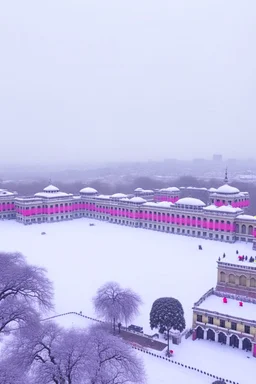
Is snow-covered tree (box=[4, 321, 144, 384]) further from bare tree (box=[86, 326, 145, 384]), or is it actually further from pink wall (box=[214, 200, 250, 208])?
pink wall (box=[214, 200, 250, 208])

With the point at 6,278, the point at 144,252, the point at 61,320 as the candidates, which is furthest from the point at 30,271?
the point at 144,252

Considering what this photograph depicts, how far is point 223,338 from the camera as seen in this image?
3119 cm

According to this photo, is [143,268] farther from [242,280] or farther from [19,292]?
[19,292]

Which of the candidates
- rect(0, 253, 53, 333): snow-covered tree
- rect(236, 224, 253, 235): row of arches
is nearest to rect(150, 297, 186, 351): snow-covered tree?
rect(0, 253, 53, 333): snow-covered tree

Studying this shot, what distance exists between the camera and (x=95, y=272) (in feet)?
156

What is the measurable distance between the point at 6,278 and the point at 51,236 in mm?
42851

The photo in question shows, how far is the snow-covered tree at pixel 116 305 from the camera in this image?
31875mm

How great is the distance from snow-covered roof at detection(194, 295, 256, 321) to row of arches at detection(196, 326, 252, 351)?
1.82 meters

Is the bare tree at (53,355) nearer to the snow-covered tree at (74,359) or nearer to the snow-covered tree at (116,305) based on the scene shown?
the snow-covered tree at (74,359)

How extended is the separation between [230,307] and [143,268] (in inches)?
712

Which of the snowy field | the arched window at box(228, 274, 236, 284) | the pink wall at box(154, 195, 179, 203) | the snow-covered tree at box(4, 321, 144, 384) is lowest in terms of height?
the snowy field

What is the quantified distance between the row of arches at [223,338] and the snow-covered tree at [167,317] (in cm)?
271

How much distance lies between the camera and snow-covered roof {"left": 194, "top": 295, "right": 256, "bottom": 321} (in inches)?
1231

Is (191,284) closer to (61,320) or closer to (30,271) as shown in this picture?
(61,320)
